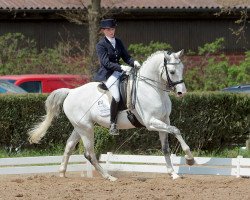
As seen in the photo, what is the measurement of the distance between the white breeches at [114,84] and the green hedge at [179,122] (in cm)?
341

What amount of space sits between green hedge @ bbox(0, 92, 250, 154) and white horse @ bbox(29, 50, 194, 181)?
101 inches

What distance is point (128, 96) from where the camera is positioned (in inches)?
531

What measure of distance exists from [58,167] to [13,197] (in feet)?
11.2

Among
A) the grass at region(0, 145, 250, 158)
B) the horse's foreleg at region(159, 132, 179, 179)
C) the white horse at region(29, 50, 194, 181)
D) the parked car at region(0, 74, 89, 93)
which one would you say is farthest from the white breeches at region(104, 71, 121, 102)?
the parked car at region(0, 74, 89, 93)

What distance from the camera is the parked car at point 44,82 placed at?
2081 cm

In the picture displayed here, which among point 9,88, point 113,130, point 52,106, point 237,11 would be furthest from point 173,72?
point 237,11

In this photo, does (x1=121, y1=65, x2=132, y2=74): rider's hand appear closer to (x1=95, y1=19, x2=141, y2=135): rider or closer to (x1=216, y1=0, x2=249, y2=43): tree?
(x1=95, y1=19, x2=141, y2=135): rider

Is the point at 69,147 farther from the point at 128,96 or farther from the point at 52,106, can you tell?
the point at 128,96

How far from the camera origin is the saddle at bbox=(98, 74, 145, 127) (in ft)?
44.2

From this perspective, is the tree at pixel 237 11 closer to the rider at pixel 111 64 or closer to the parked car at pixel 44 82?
the parked car at pixel 44 82

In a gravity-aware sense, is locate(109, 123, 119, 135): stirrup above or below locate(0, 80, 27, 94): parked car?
above

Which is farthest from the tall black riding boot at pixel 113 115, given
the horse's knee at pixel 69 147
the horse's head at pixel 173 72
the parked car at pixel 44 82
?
the parked car at pixel 44 82

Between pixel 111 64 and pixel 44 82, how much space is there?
7.46 metres

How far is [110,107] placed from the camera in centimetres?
1363
